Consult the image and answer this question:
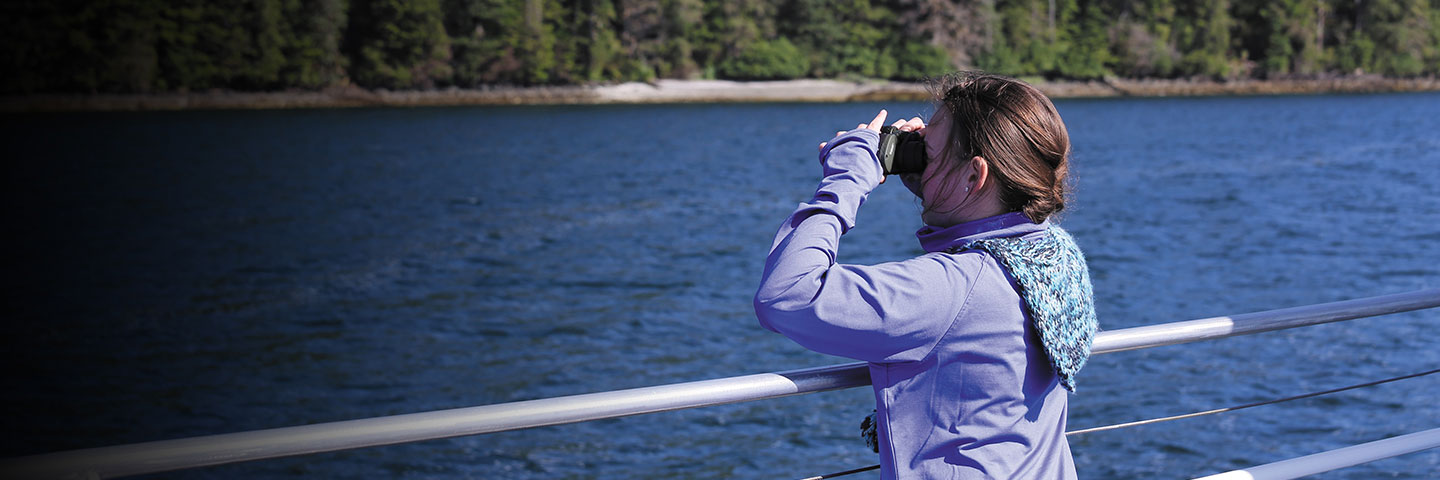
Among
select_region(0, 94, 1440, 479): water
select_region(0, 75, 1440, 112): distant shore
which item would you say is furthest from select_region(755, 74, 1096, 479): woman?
select_region(0, 75, 1440, 112): distant shore

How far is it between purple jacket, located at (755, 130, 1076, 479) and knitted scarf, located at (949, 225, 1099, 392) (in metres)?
0.02

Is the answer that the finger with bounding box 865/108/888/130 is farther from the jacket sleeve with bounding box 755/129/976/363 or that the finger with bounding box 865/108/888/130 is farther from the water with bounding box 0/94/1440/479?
the water with bounding box 0/94/1440/479

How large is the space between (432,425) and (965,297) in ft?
2.27

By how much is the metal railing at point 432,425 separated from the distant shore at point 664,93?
77.5 m

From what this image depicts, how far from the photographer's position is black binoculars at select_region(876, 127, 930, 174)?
162 cm

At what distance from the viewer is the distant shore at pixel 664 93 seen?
235 feet

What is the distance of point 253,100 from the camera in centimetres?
7412

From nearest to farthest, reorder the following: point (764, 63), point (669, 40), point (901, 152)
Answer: point (901, 152) < point (669, 40) < point (764, 63)

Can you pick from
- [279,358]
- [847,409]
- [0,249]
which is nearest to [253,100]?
[0,249]

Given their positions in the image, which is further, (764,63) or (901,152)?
(764,63)

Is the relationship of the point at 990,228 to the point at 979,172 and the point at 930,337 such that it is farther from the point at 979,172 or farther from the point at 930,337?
the point at 930,337

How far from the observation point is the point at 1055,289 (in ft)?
4.90

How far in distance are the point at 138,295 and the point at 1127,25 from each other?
272ft

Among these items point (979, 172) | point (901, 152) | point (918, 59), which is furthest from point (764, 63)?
point (979, 172)
